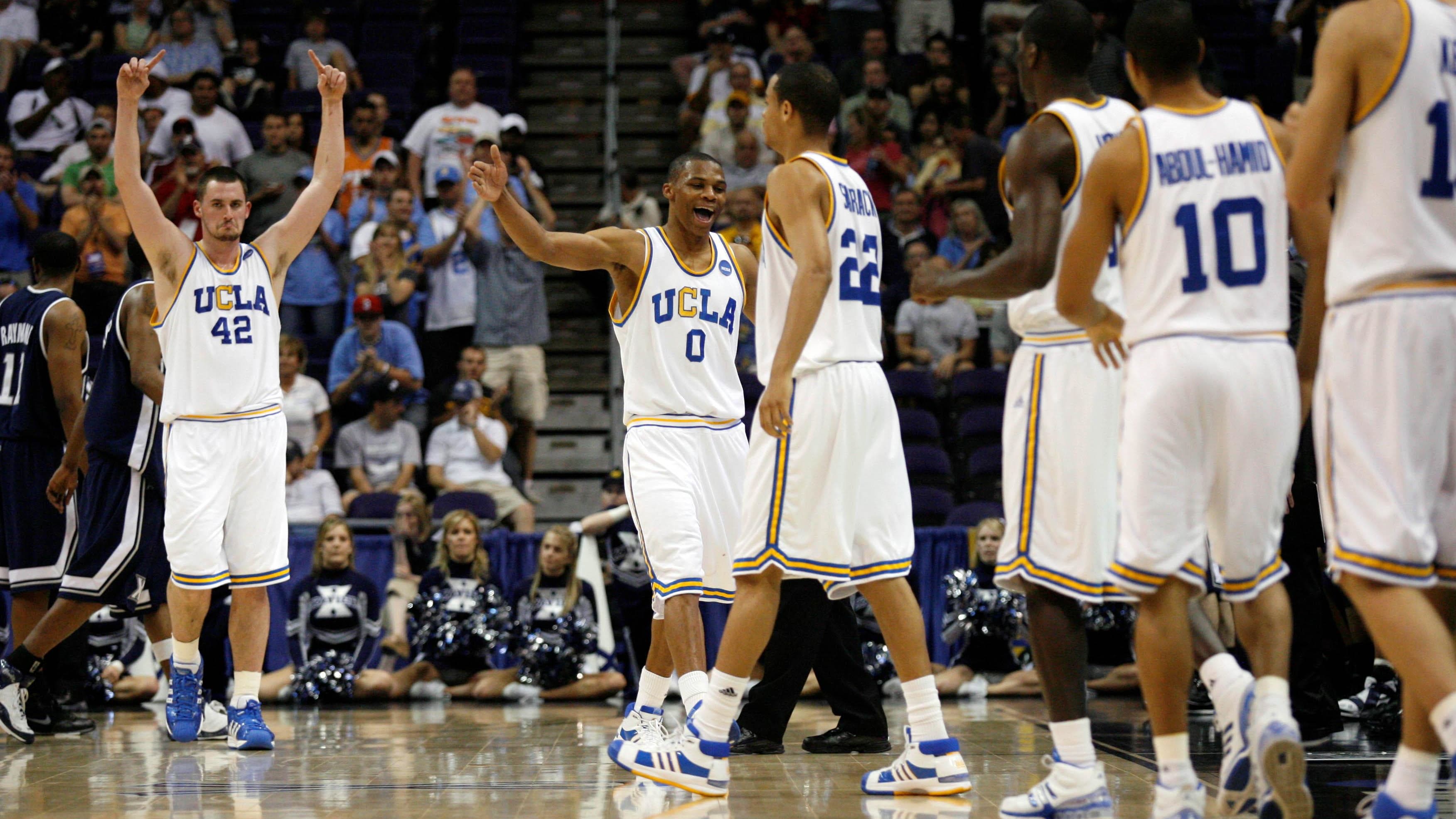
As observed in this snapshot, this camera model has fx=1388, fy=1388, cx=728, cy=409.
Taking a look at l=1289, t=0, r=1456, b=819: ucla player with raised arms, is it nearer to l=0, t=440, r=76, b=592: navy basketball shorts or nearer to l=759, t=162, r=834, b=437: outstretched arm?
l=759, t=162, r=834, b=437: outstretched arm

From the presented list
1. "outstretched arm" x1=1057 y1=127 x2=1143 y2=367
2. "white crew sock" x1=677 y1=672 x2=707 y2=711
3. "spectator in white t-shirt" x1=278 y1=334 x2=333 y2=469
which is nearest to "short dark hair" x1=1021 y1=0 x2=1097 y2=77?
"outstretched arm" x1=1057 y1=127 x2=1143 y2=367

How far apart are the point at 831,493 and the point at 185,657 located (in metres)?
3.68

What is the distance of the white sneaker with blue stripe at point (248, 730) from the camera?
655 cm

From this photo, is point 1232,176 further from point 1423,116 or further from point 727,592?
point 727,592

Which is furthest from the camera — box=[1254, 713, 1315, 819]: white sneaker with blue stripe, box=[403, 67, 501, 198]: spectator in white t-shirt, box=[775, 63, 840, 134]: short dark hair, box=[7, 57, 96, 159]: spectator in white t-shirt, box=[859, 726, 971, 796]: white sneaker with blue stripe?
box=[7, 57, 96, 159]: spectator in white t-shirt

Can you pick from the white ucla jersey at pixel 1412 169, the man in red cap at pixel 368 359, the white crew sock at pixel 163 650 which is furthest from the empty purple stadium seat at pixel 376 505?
the white ucla jersey at pixel 1412 169

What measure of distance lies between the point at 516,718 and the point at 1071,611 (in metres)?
4.97

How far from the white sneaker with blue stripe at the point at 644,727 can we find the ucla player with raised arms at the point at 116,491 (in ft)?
8.12

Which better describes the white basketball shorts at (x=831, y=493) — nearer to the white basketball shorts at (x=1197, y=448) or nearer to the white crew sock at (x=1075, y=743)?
the white crew sock at (x=1075, y=743)

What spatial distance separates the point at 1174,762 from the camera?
3.81 m

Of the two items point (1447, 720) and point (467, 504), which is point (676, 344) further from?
point (467, 504)

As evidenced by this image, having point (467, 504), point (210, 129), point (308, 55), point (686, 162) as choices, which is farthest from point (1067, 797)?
point (308, 55)

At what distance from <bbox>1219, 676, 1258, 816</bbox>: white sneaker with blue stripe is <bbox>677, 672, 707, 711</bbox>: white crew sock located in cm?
202

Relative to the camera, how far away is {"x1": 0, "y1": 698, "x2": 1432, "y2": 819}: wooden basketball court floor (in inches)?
188
